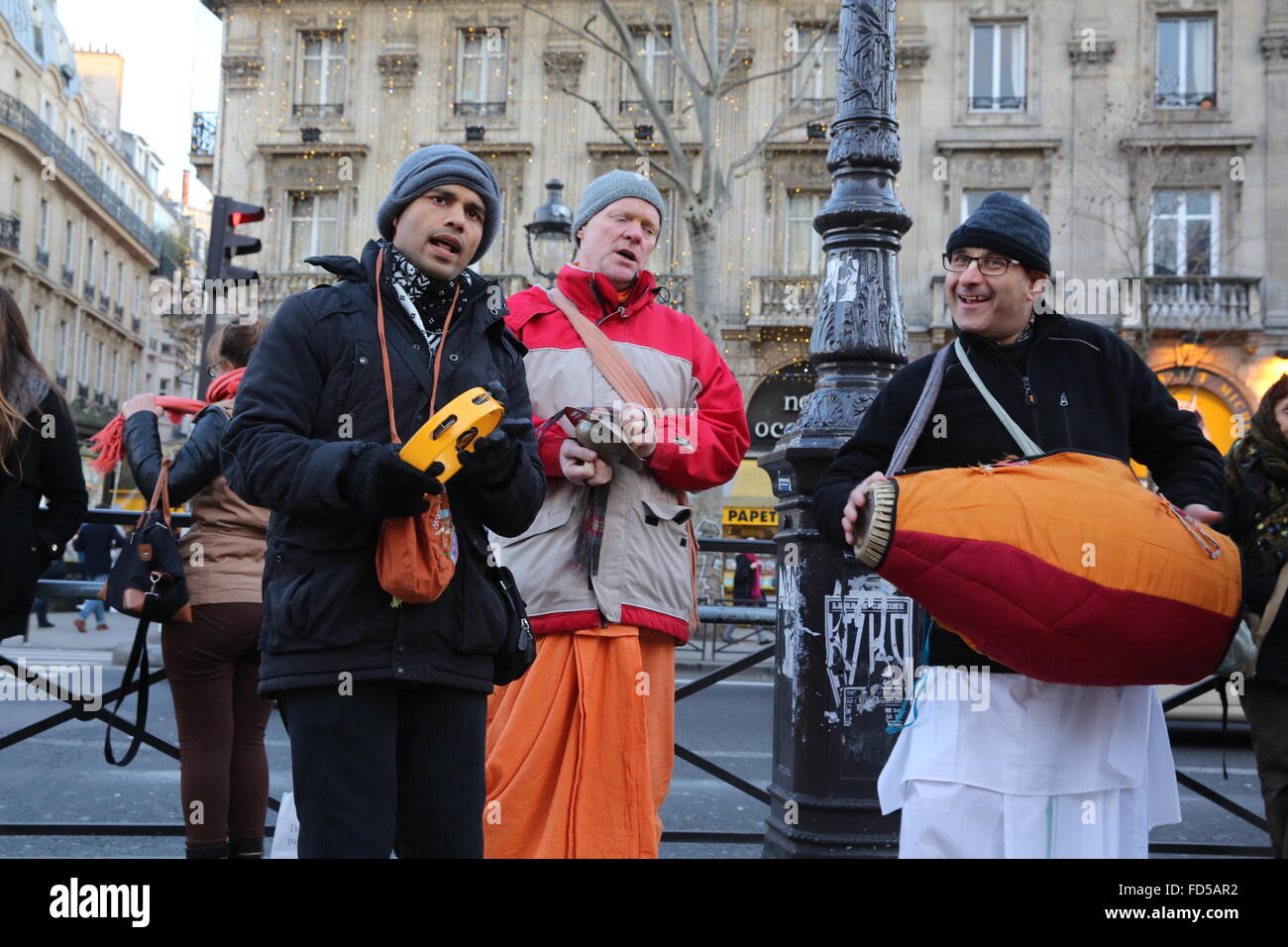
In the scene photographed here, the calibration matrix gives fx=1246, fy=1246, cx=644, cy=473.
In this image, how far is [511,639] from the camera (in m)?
2.55

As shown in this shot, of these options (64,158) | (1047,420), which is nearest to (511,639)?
(1047,420)

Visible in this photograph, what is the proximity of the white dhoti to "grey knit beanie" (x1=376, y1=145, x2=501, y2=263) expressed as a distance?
1454 mm

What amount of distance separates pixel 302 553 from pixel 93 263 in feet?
163

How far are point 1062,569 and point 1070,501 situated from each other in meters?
0.14

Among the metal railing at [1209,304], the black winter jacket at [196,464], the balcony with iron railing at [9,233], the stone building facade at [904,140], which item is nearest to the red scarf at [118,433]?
the black winter jacket at [196,464]

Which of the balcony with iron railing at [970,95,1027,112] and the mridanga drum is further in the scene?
the balcony with iron railing at [970,95,1027,112]

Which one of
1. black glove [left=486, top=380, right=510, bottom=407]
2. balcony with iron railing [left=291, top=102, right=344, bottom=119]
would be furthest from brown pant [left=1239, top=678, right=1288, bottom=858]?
balcony with iron railing [left=291, top=102, right=344, bottom=119]

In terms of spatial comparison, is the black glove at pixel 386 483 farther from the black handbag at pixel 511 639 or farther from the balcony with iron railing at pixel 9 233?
the balcony with iron railing at pixel 9 233

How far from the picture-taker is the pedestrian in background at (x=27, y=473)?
13.1 feet

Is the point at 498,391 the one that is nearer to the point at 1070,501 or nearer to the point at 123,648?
the point at 1070,501

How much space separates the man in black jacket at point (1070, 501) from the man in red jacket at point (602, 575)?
0.67 m

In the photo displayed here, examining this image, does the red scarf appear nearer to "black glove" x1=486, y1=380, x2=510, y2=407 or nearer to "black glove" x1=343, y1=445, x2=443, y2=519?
"black glove" x1=486, y1=380, x2=510, y2=407

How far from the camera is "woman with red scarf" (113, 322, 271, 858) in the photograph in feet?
12.9

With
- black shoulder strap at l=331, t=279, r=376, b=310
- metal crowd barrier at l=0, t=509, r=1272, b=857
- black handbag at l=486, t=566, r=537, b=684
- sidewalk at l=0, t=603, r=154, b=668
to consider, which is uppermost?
black shoulder strap at l=331, t=279, r=376, b=310
